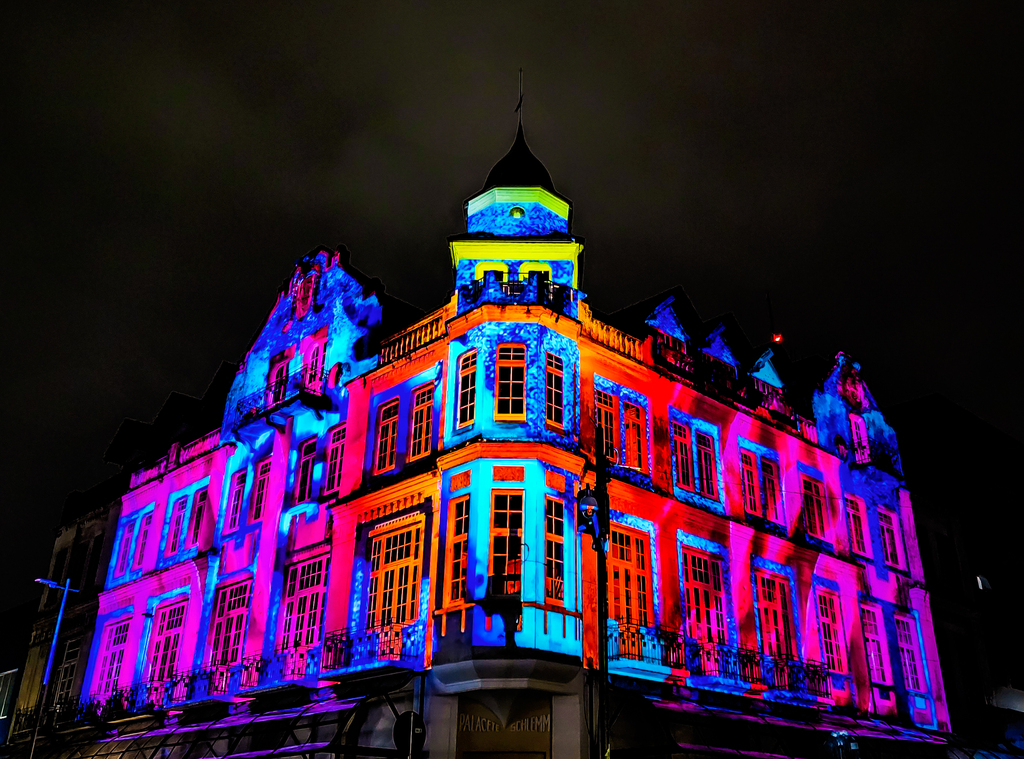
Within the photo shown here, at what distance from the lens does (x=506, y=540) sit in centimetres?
2000

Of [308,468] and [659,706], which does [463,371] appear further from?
[659,706]

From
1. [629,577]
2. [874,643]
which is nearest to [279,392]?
[629,577]

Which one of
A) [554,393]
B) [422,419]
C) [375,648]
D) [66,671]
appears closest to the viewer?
[375,648]

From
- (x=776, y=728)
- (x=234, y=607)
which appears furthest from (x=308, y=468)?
(x=776, y=728)

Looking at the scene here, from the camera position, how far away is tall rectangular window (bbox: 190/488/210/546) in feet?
98.4

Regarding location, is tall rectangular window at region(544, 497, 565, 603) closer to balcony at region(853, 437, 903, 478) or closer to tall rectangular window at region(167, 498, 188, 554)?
balcony at region(853, 437, 903, 478)

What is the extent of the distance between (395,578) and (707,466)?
9796 mm

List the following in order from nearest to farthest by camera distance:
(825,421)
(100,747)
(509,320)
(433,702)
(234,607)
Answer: (433,702)
(509,320)
(234,607)
(100,747)
(825,421)

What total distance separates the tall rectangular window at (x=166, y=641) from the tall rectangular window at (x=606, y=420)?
48.7 ft

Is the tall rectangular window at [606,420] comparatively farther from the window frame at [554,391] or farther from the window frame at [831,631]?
the window frame at [831,631]

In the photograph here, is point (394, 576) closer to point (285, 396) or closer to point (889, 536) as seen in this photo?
point (285, 396)

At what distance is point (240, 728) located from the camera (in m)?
24.0

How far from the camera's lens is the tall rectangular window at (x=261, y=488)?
27656 mm

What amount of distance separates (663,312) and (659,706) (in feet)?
38.4
